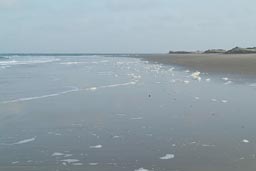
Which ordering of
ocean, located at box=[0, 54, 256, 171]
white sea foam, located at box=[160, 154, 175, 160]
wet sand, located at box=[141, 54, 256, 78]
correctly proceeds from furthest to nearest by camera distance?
wet sand, located at box=[141, 54, 256, 78] < white sea foam, located at box=[160, 154, 175, 160] < ocean, located at box=[0, 54, 256, 171]

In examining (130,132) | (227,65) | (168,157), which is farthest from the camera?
(227,65)

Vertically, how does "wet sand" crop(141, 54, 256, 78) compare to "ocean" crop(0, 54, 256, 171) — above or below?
below

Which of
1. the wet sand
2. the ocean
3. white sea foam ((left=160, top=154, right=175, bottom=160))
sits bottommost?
the wet sand

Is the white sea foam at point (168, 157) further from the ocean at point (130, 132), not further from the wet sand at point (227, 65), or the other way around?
the wet sand at point (227, 65)

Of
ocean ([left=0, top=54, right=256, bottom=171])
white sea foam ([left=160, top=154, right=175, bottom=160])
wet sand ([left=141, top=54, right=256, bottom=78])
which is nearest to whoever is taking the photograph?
ocean ([left=0, top=54, right=256, bottom=171])

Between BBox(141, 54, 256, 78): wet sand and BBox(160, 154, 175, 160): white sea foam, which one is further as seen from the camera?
BBox(141, 54, 256, 78): wet sand

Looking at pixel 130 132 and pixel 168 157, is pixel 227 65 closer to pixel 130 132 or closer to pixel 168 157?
pixel 130 132

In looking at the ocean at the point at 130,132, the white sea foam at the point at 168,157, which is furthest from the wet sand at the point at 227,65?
the white sea foam at the point at 168,157

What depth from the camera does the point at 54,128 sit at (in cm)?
1127

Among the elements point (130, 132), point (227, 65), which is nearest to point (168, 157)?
point (130, 132)

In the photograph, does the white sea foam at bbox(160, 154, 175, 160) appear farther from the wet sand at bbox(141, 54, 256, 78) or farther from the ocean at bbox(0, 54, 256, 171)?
the wet sand at bbox(141, 54, 256, 78)

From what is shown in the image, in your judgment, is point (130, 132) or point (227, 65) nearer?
point (130, 132)

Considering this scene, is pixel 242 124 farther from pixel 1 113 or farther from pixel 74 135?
pixel 1 113

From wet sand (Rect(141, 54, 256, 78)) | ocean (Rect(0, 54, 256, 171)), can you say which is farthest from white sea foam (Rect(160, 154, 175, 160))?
wet sand (Rect(141, 54, 256, 78))
